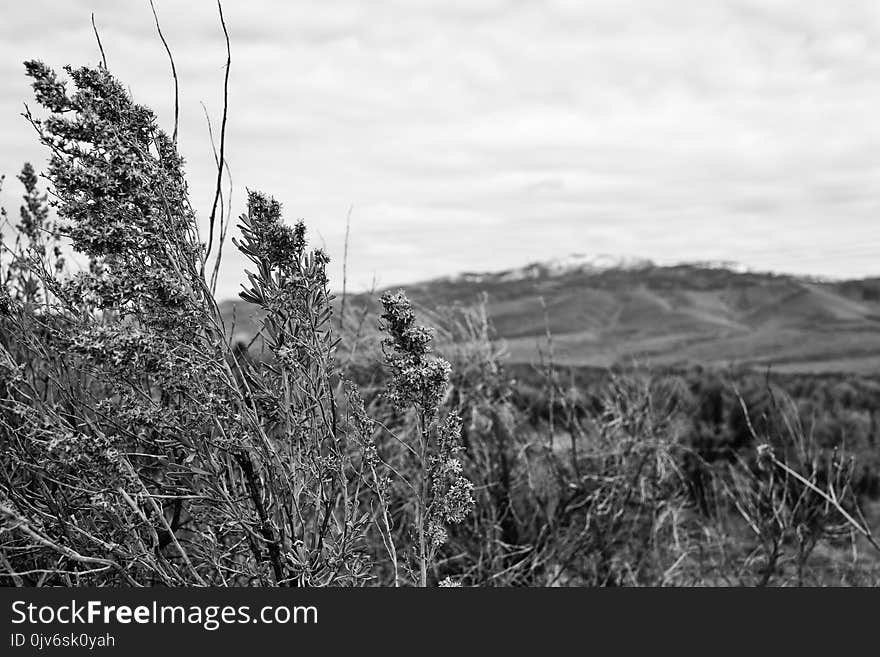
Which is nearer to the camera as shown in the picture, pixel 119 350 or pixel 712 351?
pixel 119 350

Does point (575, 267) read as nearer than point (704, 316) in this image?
No

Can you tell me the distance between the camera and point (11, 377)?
221cm

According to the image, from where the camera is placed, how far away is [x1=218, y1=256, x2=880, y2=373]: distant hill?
1351 inches

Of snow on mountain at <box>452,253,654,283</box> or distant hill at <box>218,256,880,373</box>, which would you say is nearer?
distant hill at <box>218,256,880,373</box>

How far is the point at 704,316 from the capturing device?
5166 centimetres

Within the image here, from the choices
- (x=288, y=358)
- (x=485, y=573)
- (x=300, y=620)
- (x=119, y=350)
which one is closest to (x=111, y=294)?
(x=119, y=350)

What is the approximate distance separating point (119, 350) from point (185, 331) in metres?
0.24

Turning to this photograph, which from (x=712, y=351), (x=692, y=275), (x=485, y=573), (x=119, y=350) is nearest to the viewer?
(x=119, y=350)

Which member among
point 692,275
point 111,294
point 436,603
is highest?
point 692,275

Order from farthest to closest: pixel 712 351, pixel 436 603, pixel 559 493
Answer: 1. pixel 712 351
2. pixel 559 493
3. pixel 436 603

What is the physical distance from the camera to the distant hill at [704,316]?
113 ft

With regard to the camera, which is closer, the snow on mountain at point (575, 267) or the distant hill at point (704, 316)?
the distant hill at point (704, 316)

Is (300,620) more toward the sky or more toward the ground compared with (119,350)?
more toward the ground

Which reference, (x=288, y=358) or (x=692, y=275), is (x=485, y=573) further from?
(x=692, y=275)
